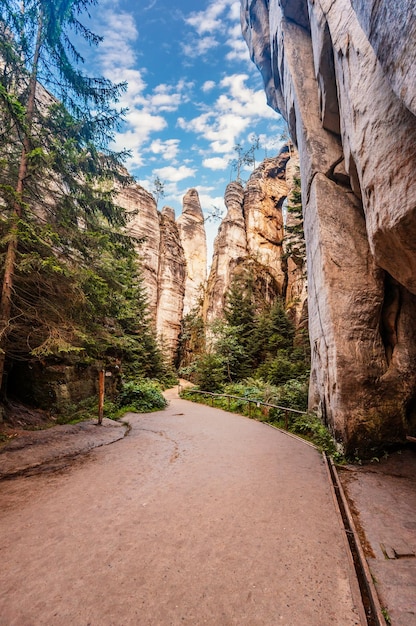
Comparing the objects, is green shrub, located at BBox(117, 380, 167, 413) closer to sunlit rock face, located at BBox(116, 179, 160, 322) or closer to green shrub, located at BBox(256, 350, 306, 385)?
green shrub, located at BBox(256, 350, 306, 385)

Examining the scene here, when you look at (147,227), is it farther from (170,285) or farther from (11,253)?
(11,253)

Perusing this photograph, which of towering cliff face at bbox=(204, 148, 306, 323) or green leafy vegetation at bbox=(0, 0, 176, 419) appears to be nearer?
green leafy vegetation at bbox=(0, 0, 176, 419)

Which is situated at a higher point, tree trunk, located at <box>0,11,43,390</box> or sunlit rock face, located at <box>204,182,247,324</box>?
sunlit rock face, located at <box>204,182,247,324</box>

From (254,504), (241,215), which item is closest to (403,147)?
(254,504)

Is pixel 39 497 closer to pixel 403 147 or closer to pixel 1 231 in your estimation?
pixel 1 231

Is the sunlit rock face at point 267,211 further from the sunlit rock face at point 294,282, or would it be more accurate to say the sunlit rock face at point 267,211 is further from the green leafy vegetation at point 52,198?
the green leafy vegetation at point 52,198

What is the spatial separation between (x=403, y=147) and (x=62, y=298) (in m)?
8.50

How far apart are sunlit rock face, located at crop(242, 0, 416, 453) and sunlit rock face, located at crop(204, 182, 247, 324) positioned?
19.5m

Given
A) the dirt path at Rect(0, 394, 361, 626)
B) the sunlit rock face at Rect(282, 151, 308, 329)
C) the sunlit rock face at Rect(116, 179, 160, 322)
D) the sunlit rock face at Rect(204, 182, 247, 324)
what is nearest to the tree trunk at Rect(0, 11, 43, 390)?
the dirt path at Rect(0, 394, 361, 626)

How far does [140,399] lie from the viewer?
13938 millimetres

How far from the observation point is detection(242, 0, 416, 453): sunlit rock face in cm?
422

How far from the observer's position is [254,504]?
4.27 meters

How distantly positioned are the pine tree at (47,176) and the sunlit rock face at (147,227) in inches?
848

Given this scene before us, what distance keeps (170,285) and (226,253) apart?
7.98 meters
